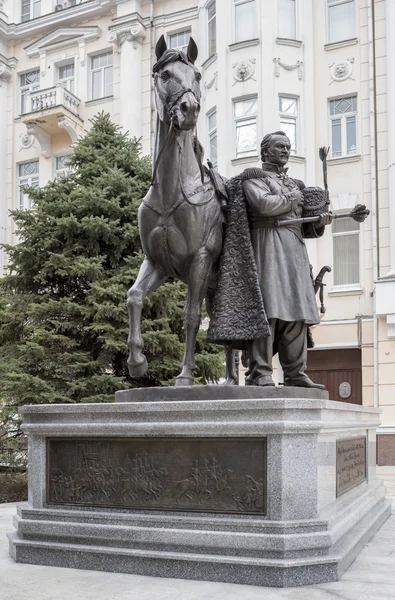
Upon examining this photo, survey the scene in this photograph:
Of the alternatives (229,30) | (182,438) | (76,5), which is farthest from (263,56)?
(182,438)

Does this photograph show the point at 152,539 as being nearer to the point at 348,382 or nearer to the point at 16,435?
the point at 16,435

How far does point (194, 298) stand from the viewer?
5938 millimetres

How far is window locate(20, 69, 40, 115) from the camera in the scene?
2630 centimetres

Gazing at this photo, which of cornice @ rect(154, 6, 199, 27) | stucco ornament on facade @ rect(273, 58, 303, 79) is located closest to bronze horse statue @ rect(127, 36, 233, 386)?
stucco ornament on facade @ rect(273, 58, 303, 79)

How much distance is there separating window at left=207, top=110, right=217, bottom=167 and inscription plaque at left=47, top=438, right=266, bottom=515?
16.4 m

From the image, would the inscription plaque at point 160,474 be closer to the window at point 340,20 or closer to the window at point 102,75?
the window at point 340,20

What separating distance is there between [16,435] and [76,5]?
1732cm

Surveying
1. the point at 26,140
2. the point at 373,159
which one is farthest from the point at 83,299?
the point at 26,140

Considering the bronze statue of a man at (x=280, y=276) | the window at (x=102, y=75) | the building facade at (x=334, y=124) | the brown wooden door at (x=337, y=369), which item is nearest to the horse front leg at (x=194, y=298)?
the bronze statue of a man at (x=280, y=276)

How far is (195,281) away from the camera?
589cm

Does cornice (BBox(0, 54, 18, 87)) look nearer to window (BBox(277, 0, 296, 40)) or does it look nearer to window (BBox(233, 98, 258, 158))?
window (BBox(233, 98, 258, 158))

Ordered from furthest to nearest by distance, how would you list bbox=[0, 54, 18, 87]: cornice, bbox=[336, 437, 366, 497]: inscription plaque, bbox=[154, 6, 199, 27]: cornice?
1. bbox=[0, 54, 18, 87]: cornice
2. bbox=[154, 6, 199, 27]: cornice
3. bbox=[336, 437, 366, 497]: inscription plaque

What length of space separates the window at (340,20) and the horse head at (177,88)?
1608 centimetres

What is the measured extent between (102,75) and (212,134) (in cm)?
563
